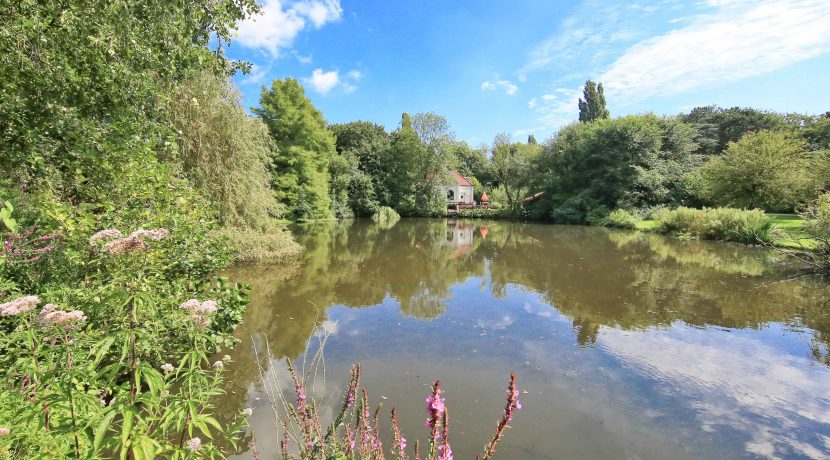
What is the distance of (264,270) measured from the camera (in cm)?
1195

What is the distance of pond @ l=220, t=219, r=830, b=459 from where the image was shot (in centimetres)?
423

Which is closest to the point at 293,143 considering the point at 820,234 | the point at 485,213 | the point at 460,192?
the point at 485,213

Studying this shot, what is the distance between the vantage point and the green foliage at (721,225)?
17742 mm

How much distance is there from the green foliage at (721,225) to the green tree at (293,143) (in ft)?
83.0

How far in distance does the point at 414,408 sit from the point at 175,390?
295 cm

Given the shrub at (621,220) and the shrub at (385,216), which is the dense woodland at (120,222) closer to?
the shrub at (621,220)

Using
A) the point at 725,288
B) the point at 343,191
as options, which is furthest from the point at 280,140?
the point at 725,288

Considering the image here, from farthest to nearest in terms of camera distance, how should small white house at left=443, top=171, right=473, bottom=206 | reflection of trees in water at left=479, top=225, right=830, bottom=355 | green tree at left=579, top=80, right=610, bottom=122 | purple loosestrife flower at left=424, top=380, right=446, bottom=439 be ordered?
green tree at left=579, top=80, right=610, bottom=122
small white house at left=443, top=171, right=473, bottom=206
reflection of trees in water at left=479, top=225, right=830, bottom=355
purple loosestrife flower at left=424, top=380, right=446, bottom=439

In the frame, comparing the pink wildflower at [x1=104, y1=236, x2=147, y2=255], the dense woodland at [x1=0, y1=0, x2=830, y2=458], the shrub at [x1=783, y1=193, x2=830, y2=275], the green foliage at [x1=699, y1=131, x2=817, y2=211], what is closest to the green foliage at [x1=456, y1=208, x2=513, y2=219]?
the green foliage at [x1=699, y1=131, x2=817, y2=211]

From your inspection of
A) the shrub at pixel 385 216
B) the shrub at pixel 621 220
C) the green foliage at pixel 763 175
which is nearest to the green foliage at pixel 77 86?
the shrub at pixel 621 220

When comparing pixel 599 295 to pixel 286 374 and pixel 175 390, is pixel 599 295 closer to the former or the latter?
pixel 286 374

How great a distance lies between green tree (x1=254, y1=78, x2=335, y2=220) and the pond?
18.3m

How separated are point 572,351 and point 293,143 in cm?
2818

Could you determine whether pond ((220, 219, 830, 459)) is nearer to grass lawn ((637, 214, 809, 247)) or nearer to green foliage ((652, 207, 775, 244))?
grass lawn ((637, 214, 809, 247))
